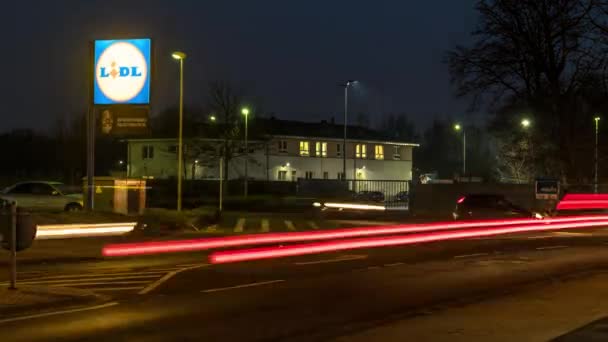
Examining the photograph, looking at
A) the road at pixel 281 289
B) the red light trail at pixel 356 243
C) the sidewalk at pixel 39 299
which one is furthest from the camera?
the red light trail at pixel 356 243

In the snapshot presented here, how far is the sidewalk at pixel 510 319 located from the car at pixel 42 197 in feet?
95.4

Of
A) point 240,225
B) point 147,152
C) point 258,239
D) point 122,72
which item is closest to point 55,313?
point 258,239

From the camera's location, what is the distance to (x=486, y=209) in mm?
40312

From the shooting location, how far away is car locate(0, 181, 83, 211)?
134 feet

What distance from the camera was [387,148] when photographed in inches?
3927

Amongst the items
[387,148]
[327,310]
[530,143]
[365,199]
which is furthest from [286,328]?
[387,148]

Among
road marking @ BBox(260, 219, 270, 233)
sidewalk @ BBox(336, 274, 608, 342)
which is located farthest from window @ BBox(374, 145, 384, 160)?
sidewalk @ BBox(336, 274, 608, 342)

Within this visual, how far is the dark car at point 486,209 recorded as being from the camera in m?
40.2

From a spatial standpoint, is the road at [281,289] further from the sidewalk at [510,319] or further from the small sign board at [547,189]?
the small sign board at [547,189]

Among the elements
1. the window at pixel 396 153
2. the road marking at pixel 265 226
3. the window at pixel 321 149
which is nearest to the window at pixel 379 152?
the window at pixel 396 153

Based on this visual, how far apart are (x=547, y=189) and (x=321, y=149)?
4854 centimetres

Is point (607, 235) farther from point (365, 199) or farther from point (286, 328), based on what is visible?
point (286, 328)

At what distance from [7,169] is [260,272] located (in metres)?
93.5

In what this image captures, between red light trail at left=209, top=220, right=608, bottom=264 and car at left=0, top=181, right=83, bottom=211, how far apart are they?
58.1 ft
